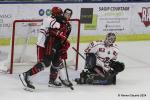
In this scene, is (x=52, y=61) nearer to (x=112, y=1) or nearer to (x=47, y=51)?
(x=47, y=51)

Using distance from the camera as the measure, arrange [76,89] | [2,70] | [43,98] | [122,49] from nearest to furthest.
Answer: [43,98], [76,89], [2,70], [122,49]

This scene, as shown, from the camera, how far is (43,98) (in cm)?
645

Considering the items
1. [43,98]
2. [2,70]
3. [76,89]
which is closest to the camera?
[43,98]

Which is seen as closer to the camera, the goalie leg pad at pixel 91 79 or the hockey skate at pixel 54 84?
the hockey skate at pixel 54 84

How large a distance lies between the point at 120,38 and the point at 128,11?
0.50 meters

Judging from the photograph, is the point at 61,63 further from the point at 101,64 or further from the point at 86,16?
the point at 86,16

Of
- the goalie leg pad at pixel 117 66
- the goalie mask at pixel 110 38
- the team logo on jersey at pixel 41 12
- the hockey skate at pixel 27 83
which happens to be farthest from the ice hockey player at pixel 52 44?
the team logo on jersey at pixel 41 12

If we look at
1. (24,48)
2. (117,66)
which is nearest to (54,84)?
(117,66)

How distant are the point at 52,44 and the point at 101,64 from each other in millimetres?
827

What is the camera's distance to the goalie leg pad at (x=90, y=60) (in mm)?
7142

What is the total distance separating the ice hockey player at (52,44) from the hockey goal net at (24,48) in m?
1.07

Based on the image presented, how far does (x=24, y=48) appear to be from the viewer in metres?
7.96

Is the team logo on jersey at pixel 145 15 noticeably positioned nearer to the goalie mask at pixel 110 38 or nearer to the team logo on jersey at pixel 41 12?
the team logo on jersey at pixel 41 12

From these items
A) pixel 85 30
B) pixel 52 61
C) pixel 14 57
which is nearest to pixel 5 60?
pixel 14 57
